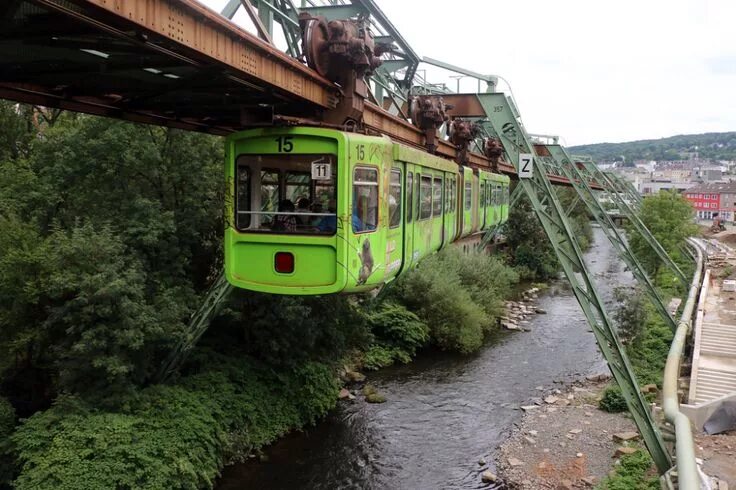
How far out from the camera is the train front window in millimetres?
6781

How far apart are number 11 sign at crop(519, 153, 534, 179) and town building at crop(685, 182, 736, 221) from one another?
71903 millimetres

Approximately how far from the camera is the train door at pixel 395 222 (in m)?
7.99

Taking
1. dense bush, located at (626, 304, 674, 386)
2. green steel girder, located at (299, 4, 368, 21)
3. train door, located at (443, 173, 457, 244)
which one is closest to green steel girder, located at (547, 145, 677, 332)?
dense bush, located at (626, 304, 674, 386)

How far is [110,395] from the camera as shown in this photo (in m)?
10.7

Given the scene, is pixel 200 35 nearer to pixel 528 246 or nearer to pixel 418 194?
pixel 418 194

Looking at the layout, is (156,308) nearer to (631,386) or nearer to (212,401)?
(212,401)

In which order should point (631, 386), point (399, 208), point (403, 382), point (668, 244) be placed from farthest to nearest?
point (668, 244) → point (403, 382) → point (631, 386) → point (399, 208)

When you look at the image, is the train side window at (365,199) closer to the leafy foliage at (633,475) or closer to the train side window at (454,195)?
the train side window at (454,195)

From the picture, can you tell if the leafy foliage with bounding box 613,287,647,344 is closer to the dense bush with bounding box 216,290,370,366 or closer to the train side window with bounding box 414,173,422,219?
the dense bush with bounding box 216,290,370,366

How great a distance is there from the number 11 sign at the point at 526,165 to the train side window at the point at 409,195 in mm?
5334

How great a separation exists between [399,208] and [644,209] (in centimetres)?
3097

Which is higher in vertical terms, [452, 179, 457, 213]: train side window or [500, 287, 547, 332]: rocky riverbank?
[452, 179, 457, 213]: train side window

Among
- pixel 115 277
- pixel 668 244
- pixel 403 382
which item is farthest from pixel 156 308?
pixel 668 244

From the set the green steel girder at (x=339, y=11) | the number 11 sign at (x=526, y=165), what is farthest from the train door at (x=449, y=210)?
the green steel girder at (x=339, y=11)
